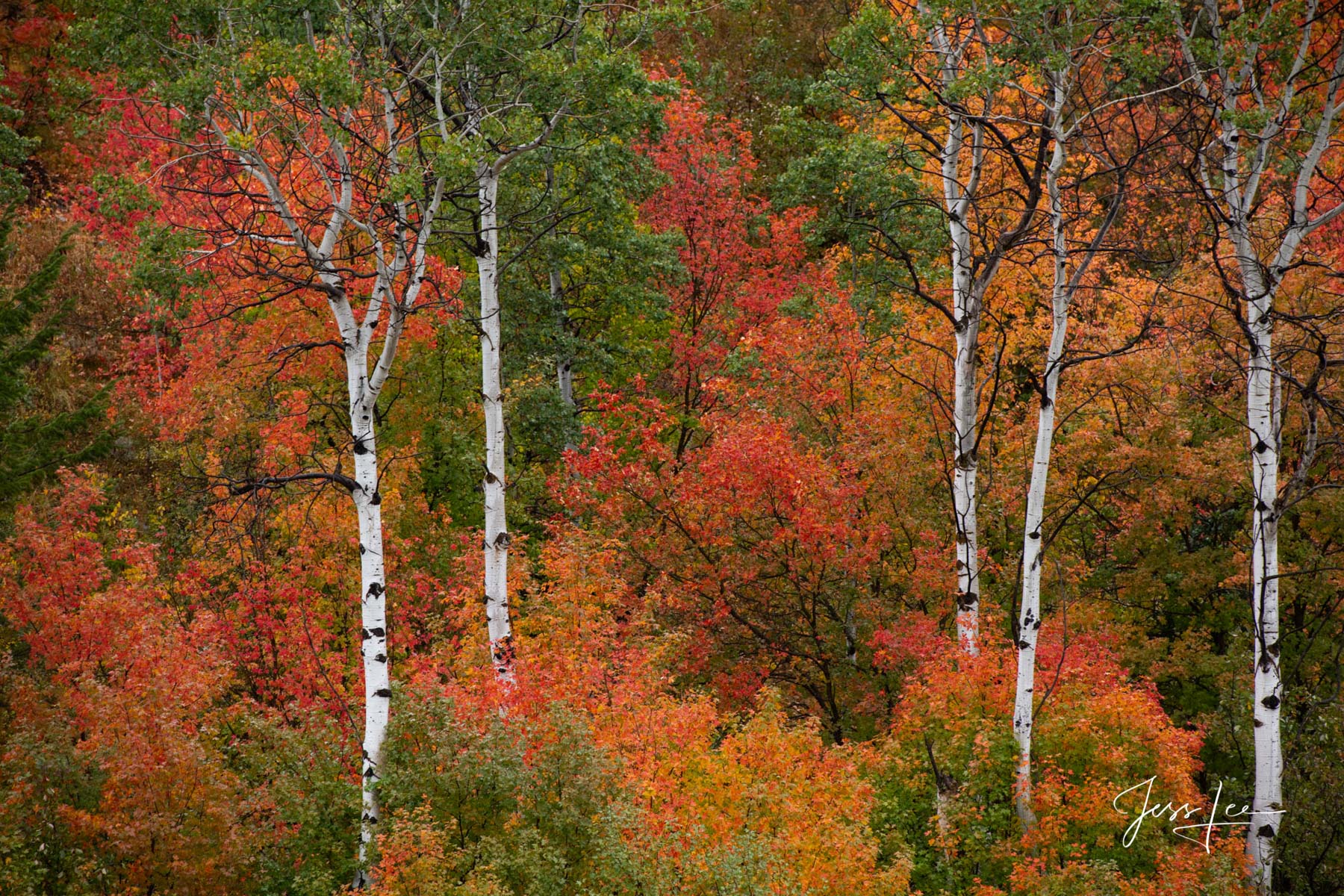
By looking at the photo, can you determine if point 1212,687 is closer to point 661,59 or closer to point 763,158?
point 763,158

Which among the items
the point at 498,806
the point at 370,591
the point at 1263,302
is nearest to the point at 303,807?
the point at 498,806

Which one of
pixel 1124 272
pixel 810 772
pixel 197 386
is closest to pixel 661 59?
pixel 1124 272

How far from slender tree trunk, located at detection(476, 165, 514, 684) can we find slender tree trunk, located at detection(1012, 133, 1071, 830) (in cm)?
674

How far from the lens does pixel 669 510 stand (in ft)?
65.1

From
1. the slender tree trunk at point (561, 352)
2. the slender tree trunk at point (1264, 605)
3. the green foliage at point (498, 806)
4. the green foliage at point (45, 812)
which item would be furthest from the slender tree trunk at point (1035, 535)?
the slender tree trunk at point (561, 352)

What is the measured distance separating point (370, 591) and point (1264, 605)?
417 inches

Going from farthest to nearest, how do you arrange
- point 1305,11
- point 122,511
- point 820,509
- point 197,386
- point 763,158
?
point 763,158 < point 122,511 < point 197,386 < point 820,509 < point 1305,11

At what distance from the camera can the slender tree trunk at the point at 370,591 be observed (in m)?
13.5

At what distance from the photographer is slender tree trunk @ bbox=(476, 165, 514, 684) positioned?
1580 centimetres

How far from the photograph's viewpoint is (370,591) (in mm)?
13758

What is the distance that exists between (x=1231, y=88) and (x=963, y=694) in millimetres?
8134

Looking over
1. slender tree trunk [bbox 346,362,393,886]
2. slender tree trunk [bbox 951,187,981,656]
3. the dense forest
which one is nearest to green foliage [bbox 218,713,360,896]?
the dense forest

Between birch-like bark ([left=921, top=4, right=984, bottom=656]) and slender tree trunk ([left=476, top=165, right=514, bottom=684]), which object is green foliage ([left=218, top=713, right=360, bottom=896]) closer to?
slender tree trunk ([left=476, top=165, right=514, bottom=684])
